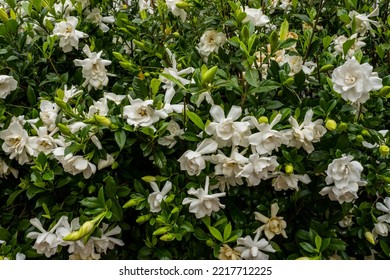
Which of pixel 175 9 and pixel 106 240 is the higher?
pixel 175 9

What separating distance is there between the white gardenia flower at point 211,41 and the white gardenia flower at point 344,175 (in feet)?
1.63

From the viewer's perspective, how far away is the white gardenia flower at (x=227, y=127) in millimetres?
1116

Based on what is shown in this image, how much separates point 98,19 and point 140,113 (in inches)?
20.7

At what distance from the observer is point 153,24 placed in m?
1.48

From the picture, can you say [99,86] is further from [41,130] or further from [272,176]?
[272,176]

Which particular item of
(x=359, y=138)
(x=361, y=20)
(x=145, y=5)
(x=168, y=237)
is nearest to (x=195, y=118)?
(x=168, y=237)

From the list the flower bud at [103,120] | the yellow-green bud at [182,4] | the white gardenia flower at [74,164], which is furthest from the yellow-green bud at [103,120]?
the yellow-green bud at [182,4]

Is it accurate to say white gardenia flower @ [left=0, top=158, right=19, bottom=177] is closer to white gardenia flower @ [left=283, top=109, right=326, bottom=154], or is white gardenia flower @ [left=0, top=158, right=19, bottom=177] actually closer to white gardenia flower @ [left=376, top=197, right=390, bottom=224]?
white gardenia flower @ [left=283, top=109, right=326, bottom=154]

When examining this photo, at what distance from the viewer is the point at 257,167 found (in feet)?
3.62

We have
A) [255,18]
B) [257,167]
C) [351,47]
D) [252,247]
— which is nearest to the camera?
[257,167]

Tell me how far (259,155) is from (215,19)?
1.62 ft

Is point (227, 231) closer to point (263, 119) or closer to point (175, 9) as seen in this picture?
point (263, 119)

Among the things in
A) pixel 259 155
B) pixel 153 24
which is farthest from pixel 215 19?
pixel 259 155

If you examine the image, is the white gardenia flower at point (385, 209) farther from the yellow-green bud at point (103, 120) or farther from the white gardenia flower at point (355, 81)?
the yellow-green bud at point (103, 120)
